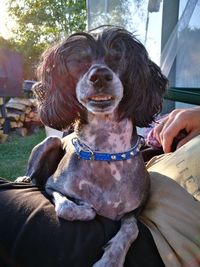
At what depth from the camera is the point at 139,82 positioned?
1.50 meters

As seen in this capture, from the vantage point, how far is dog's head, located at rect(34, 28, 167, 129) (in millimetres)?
1400

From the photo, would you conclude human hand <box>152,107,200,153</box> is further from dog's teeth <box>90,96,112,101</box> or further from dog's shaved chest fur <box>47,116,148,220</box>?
dog's teeth <box>90,96,112,101</box>

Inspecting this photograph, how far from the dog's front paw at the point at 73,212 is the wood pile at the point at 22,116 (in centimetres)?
578

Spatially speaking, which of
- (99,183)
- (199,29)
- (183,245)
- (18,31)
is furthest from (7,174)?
(18,31)

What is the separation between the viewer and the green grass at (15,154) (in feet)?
14.3

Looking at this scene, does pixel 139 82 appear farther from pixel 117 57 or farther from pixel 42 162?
pixel 42 162

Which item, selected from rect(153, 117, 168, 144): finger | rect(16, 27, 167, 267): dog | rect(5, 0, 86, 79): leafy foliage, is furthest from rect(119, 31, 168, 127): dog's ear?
rect(5, 0, 86, 79): leafy foliage

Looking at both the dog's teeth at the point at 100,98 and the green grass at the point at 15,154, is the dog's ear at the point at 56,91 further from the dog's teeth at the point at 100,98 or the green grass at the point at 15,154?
the green grass at the point at 15,154

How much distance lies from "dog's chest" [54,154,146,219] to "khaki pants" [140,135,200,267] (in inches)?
2.6

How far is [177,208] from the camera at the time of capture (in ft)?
4.33

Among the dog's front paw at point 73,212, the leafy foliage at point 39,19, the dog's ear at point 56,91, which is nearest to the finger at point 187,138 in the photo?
the dog's ear at point 56,91

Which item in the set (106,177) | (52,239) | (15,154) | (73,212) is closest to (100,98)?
(106,177)

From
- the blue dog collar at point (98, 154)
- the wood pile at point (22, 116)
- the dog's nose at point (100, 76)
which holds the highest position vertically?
the dog's nose at point (100, 76)

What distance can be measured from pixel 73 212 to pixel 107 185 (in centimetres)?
22
